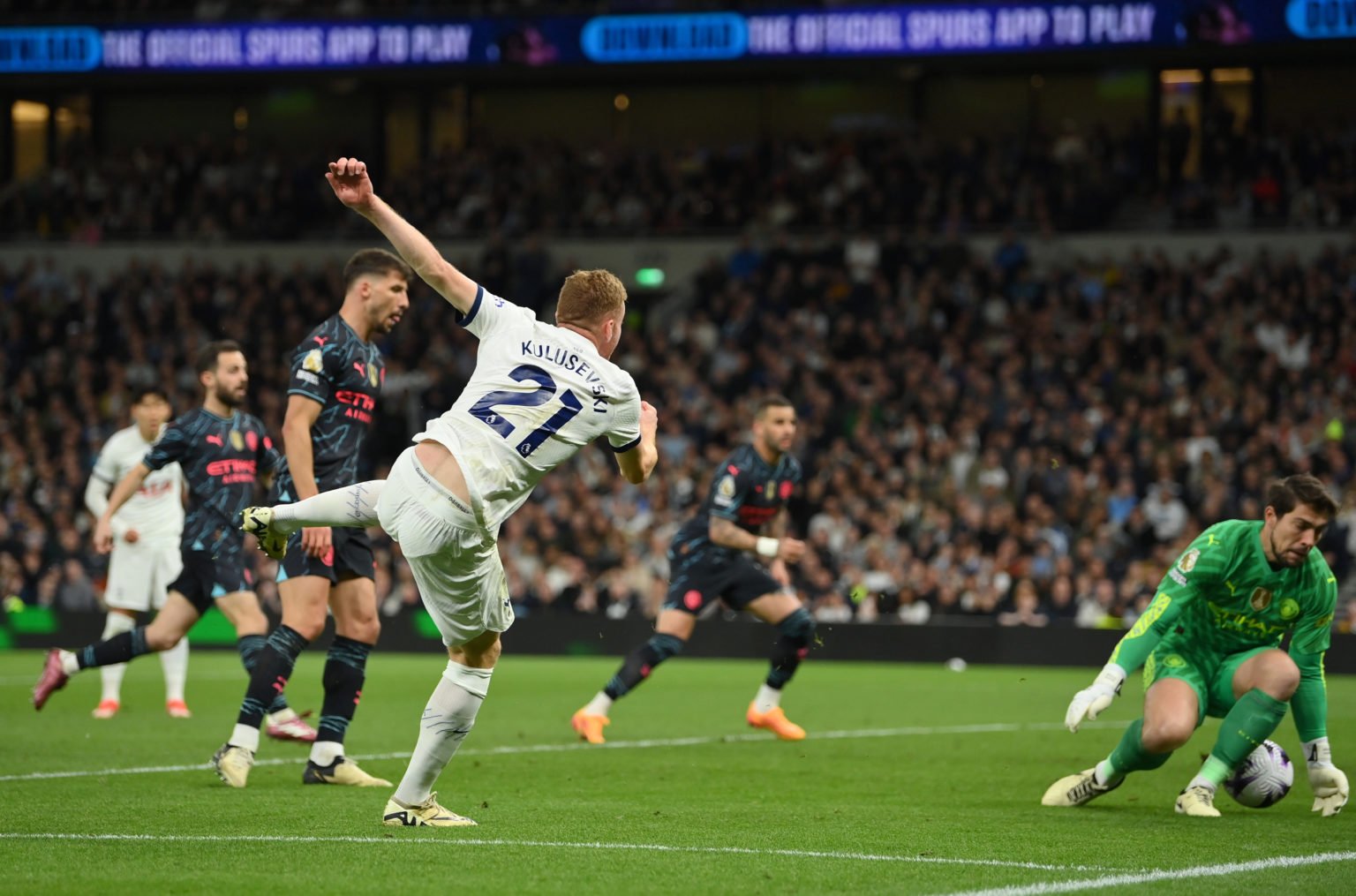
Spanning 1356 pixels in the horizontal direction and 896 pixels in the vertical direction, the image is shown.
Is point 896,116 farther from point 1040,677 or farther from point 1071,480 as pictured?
point 1040,677

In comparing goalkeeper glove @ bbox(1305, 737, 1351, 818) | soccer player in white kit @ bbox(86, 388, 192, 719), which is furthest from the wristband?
soccer player in white kit @ bbox(86, 388, 192, 719)

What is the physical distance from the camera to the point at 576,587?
79.0 feet

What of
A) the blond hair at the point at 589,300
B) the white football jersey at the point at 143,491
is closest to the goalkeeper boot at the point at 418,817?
the blond hair at the point at 589,300

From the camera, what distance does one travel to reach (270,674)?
8.79 meters

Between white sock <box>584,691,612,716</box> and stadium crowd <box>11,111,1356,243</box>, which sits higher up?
stadium crowd <box>11,111,1356,243</box>

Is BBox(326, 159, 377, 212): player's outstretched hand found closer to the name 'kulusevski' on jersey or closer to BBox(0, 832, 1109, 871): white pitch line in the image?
the name 'kulusevski' on jersey

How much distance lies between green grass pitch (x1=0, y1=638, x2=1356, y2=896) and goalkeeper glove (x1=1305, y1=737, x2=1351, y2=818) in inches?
3.9

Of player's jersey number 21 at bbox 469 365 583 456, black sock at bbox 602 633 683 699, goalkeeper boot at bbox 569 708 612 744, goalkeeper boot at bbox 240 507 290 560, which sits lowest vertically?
goalkeeper boot at bbox 569 708 612 744

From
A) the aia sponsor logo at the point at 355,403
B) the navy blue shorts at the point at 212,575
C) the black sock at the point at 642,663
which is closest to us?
the aia sponsor logo at the point at 355,403

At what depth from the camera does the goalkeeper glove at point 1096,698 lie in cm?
707

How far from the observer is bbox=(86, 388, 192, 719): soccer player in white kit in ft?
45.3

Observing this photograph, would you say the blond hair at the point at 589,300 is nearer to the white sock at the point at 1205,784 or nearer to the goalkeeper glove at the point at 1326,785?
the white sock at the point at 1205,784

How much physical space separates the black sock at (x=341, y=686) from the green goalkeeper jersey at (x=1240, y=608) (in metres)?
3.72

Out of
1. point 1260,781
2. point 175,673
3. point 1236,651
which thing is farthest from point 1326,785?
point 175,673
